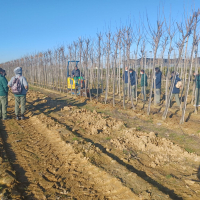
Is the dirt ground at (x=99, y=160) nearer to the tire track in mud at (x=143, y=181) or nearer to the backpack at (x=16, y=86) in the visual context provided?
the tire track in mud at (x=143, y=181)

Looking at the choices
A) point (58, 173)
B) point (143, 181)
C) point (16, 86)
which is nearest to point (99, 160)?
point (58, 173)

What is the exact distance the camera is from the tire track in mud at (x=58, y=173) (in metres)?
2.70

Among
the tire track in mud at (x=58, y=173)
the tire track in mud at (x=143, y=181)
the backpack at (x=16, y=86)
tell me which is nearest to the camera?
the tire track in mud at (x=143, y=181)

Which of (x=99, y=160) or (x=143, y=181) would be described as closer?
(x=143, y=181)

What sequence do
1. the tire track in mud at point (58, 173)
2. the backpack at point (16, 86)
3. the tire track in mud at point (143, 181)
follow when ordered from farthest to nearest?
the backpack at point (16, 86), the tire track in mud at point (58, 173), the tire track in mud at point (143, 181)

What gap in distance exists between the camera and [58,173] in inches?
127

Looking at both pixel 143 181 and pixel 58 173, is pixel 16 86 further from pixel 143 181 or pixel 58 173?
pixel 143 181

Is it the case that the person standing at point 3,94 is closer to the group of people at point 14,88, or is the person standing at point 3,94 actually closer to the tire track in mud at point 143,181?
the group of people at point 14,88

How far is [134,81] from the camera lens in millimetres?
10062

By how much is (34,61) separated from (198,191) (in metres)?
21.9

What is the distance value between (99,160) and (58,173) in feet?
2.65

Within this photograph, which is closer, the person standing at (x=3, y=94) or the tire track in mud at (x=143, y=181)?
the tire track in mud at (x=143, y=181)

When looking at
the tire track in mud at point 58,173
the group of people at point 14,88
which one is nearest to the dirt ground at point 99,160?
the tire track in mud at point 58,173

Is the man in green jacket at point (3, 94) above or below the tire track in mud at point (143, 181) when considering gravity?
above
